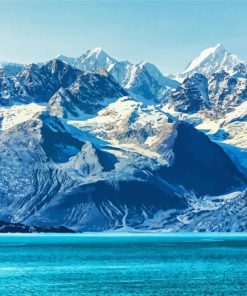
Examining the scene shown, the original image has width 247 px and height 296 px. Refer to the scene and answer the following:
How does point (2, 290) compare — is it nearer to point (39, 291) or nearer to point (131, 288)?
point (39, 291)

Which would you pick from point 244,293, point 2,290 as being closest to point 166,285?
point 244,293

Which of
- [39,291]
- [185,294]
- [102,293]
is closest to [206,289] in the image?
[185,294]

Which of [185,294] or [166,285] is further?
[166,285]

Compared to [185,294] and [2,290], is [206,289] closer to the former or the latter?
[185,294]

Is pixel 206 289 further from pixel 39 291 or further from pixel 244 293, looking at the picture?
pixel 39 291

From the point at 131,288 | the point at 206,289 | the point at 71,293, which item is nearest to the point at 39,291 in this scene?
the point at 71,293

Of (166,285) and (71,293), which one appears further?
(166,285)

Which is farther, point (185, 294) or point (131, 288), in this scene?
point (131, 288)
